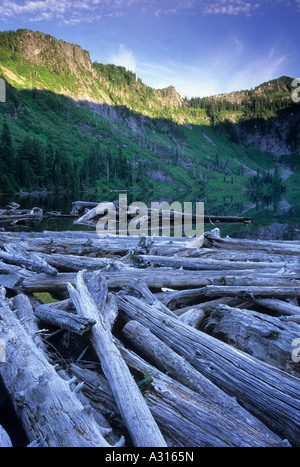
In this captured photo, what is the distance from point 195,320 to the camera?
4.91 meters

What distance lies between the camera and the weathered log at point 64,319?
3910 millimetres

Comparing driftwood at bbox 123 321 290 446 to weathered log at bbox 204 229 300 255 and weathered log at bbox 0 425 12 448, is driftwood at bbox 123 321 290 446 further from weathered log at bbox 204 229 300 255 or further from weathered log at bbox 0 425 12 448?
weathered log at bbox 204 229 300 255

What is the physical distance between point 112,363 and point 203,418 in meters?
1.22

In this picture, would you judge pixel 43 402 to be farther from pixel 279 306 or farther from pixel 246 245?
pixel 246 245

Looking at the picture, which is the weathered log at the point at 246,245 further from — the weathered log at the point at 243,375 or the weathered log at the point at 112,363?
the weathered log at the point at 243,375

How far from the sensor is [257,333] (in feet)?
14.1

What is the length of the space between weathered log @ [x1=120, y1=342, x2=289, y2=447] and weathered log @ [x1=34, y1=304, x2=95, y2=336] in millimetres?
1198

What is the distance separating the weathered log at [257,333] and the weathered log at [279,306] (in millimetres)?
841

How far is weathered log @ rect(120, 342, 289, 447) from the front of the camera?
8.78ft

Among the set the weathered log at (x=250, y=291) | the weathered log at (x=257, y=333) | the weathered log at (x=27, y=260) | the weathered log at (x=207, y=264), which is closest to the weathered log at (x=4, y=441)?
the weathered log at (x=257, y=333)
